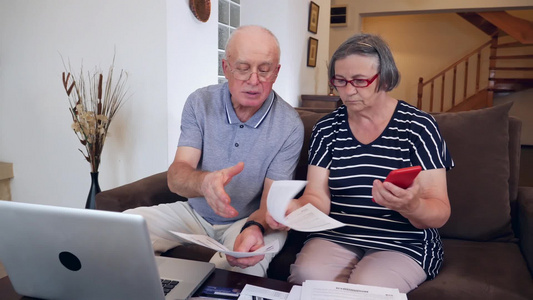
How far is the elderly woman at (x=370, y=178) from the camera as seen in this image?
1.29 metres

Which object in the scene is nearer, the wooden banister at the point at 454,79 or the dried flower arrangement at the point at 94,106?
the dried flower arrangement at the point at 94,106

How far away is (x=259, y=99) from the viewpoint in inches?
58.9

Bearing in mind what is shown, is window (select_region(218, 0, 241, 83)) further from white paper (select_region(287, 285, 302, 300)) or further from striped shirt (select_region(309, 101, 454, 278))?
white paper (select_region(287, 285, 302, 300))

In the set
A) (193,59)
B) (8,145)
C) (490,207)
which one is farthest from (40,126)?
(490,207)

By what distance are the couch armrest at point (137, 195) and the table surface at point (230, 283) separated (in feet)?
1.54

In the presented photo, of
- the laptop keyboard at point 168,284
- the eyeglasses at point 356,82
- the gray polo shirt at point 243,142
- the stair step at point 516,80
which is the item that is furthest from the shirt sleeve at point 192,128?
the stair step at point 516,80

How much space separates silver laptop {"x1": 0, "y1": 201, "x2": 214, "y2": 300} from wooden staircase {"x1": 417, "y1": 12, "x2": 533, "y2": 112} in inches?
288

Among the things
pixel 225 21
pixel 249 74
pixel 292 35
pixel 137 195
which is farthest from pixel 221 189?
pixel 292 35

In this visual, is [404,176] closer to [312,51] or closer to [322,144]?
[322,144]

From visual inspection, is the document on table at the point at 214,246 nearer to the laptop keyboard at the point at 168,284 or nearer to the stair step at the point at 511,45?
the laptop keyboard at the point at 168,284

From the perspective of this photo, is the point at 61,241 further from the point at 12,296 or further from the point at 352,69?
the point at 352,69

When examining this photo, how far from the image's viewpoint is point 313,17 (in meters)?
5.04

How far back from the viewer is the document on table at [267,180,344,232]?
107cm

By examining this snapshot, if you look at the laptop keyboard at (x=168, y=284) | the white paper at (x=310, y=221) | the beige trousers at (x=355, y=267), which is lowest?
the beige trousers at (x=355, y=267)
